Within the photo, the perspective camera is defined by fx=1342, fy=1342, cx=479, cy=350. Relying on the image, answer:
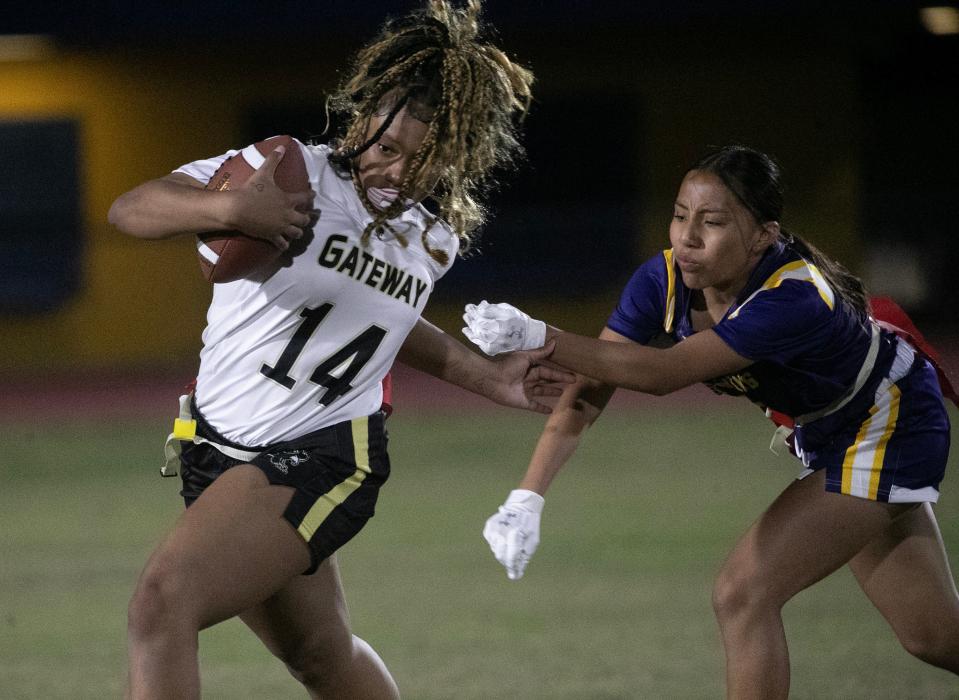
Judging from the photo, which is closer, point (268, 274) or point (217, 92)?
point (268, 274)

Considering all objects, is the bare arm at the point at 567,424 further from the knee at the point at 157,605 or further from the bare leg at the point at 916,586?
the knee at the point at 157,605

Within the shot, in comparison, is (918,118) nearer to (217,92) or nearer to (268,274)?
(217,92)

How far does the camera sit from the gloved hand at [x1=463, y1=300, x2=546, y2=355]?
3381mm

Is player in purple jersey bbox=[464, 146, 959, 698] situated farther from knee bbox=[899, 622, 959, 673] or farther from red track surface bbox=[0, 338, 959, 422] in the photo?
red track surface bbox=[0, 338, 959, 422]

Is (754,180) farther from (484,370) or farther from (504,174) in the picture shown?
(504,174)

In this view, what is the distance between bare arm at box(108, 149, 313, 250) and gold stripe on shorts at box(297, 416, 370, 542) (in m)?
0.57

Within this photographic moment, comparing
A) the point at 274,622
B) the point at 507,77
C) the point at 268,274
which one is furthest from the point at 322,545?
the point at 507,77

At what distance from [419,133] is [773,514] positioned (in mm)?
1448

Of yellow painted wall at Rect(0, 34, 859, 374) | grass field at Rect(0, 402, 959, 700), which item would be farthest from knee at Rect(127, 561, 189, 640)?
yellow painted wall at Rect(0, 34, 859, 374)

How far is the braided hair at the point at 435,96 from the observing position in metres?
3.26

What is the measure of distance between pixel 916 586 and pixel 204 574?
6.71ft

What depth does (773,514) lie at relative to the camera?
3.72 meters

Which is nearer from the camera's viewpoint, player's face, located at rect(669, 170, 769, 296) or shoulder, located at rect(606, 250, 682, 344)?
player's face, located at rect(669, 170, 769, 296)

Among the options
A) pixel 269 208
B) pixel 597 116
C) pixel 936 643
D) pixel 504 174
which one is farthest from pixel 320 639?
pixel 597 116
